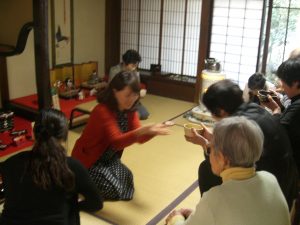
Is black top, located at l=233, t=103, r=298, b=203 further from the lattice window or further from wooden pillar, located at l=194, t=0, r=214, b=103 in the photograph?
the lattice window

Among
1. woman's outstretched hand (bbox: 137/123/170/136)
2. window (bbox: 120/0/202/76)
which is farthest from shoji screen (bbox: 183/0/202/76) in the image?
woman's outstretched hand (bbox: 137/123/170/136)

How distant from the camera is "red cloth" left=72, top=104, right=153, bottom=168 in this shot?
9.04 feet

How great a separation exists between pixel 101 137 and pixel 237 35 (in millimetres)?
3389

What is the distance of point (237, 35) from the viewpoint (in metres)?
5.55

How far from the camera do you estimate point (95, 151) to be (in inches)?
114

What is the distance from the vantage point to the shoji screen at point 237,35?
17.6 feet

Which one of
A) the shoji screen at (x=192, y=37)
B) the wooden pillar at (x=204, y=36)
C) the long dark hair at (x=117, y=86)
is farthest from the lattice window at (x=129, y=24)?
the long dark hair at (x=117, y=86)

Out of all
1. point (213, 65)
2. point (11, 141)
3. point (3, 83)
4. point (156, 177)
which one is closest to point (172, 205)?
point (156, 177)

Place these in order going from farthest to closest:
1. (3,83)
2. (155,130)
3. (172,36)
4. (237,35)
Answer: (172,36) < (237,35) < (3,83) < (155,130)

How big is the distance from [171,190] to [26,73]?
298 centimetres

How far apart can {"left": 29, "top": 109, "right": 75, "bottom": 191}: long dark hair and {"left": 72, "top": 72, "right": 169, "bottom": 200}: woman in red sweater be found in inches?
37.8

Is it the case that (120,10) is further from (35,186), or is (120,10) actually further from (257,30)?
(35,186)

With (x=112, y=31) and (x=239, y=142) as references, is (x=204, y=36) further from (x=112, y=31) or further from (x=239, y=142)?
(x=239, y=142)

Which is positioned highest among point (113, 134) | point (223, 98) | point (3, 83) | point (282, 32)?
point (282, 32)
